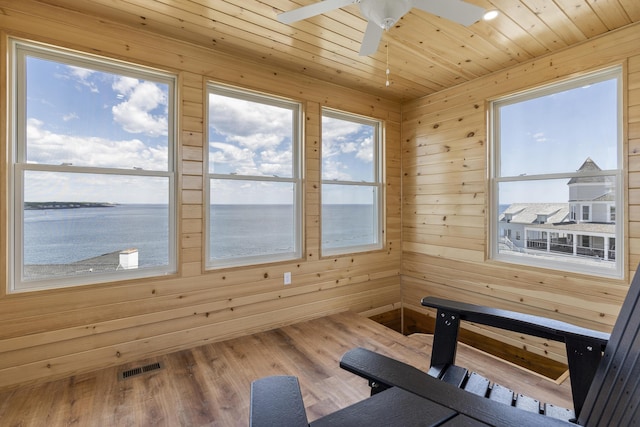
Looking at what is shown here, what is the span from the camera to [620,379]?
910 mm

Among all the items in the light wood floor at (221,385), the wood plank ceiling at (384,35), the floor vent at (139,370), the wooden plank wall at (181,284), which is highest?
the wood plank ceiling at (384,35)

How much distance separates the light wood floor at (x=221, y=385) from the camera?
175 centimetres

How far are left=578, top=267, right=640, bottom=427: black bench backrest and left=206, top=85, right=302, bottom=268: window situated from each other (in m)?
2.40

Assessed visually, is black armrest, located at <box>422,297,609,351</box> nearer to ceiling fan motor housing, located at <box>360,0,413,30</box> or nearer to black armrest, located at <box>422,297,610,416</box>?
black armrest, located at <box>422,297,610,416</box>

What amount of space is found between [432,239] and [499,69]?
181 centimetres

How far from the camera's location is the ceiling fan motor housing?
4.65 feet

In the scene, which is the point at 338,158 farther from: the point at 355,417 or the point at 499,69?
the point at 355,417

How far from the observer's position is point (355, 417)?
743 millimetres

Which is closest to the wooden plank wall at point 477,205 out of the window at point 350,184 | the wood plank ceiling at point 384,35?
the wood plank ceiling at point 384,35

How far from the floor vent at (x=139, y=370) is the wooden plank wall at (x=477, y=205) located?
271 centimetres

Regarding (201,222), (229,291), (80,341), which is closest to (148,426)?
(80,341)

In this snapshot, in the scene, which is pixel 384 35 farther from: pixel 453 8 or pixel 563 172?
pixel 563 172

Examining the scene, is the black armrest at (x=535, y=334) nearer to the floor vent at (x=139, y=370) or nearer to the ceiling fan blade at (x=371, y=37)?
the ceiling fan blade at (x=371, y=37)

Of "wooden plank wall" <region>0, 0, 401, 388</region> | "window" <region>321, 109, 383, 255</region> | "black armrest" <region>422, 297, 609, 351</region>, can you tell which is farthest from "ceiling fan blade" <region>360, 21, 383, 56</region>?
"black armrest" <region>422, 297, 609, 351</region>
